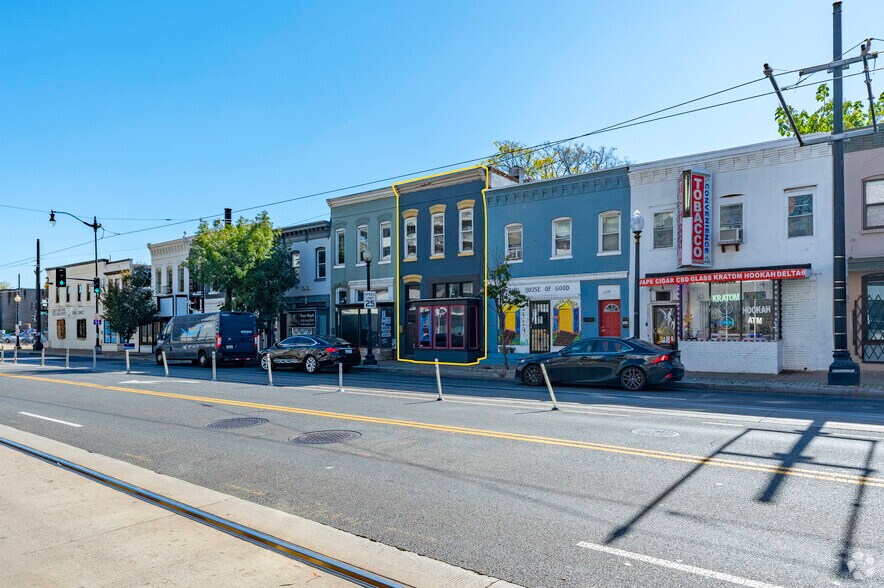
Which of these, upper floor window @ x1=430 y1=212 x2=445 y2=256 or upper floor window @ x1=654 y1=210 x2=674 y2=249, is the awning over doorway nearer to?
upper floor window @ x1=654 y1=210 x2=674 y2=249

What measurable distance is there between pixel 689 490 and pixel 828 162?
1715 cm

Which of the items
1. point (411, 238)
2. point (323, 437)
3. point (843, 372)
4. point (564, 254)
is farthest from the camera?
point (411, 238)

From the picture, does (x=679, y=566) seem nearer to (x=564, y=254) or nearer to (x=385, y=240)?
(x=564, y=254)

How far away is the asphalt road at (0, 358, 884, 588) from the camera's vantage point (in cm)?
457

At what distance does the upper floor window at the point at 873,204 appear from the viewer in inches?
725

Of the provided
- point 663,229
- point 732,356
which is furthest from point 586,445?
point 663,229

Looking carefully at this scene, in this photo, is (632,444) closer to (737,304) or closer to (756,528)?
(756,528)

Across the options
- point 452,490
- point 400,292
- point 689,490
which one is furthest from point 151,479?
point 400,292

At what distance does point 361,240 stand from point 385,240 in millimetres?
1694

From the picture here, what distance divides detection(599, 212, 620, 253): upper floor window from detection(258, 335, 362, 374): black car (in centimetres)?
1038

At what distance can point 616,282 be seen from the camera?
2328cm

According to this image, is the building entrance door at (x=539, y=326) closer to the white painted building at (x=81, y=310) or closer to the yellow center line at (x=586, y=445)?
the yellow center line at (x=586, y=445)

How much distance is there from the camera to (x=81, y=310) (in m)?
52.3

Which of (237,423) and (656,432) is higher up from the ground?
(656,432)
